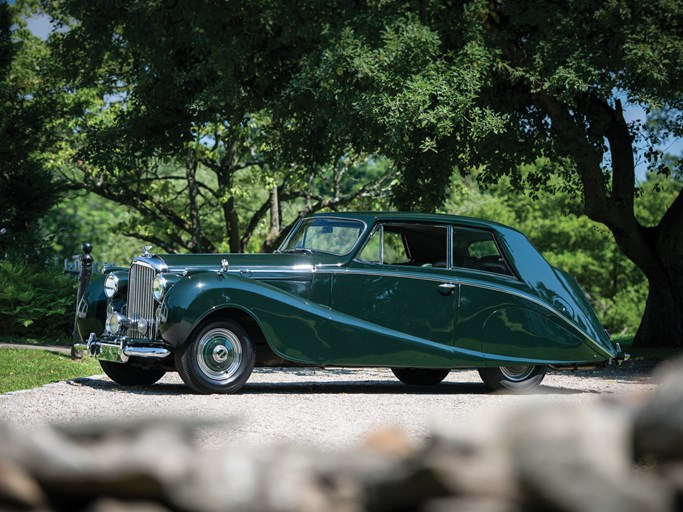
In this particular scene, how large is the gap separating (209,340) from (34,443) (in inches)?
319

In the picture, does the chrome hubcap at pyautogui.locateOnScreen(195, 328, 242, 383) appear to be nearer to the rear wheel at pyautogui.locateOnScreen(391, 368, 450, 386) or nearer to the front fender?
the front fender

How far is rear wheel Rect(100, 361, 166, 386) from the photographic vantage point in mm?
11250

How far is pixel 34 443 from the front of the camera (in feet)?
6.25

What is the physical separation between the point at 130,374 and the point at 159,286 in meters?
1.60

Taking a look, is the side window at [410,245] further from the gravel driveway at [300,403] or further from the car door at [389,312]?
the gravel driveway at [300,403]

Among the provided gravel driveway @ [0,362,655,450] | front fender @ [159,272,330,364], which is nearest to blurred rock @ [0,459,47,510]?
gravel driveway @ [0,362,655,450]

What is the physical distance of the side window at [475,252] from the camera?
11148 mm

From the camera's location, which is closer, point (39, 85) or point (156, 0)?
point (156, 0)

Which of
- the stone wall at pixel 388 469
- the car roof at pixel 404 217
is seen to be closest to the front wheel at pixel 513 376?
the car roof at pixel 404 217

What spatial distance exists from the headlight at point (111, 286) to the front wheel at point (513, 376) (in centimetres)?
418

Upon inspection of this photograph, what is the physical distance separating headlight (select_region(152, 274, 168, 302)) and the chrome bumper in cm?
47

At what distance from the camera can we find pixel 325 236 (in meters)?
11.2

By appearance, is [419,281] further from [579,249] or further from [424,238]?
[579,249]

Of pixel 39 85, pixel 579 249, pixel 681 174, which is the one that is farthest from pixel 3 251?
pixel 579 249
